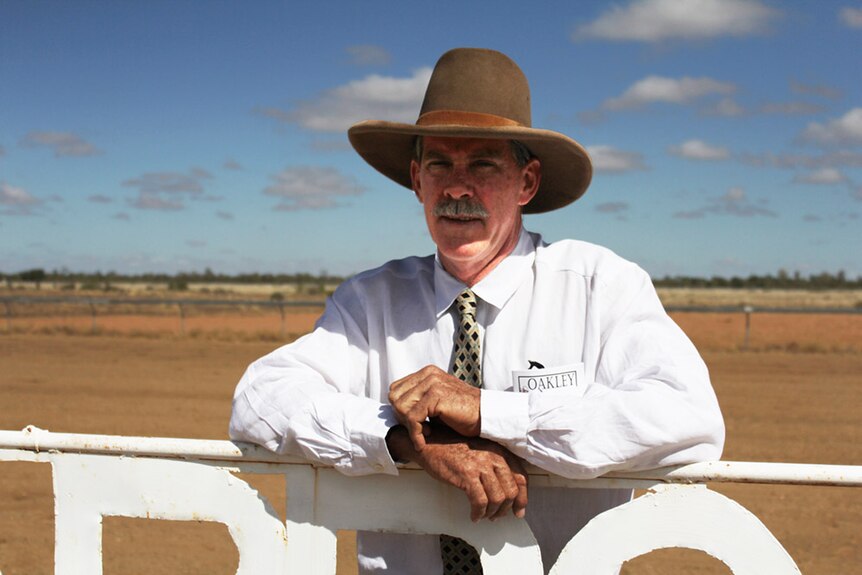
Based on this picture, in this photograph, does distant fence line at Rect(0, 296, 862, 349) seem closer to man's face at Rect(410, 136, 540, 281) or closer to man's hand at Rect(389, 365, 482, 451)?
man's face at Rect(410, 136, 540, 281)

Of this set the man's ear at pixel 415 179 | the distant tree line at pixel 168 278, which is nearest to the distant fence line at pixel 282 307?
the man's ear at pixel 415 179

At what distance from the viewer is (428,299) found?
2650 millimetres

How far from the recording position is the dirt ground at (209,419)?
568 centimetres

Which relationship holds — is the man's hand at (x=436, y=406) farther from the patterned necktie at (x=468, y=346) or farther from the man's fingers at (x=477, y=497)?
the patterned necktie at (x=468, y=346)

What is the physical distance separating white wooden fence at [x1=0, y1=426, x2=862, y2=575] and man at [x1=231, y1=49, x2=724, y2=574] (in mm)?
62

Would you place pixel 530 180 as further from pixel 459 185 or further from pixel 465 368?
pixel 465 368

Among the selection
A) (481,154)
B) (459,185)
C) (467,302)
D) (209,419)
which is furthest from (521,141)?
(209,419)

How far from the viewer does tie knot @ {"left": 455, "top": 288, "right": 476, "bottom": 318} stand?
2520 mm

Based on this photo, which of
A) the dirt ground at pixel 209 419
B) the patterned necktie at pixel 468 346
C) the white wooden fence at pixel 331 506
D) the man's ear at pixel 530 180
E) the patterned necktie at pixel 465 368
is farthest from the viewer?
the dirt ground at pixel 209 419

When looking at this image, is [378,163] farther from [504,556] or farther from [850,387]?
[850,387]

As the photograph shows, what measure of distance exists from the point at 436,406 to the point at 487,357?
2.03 ft

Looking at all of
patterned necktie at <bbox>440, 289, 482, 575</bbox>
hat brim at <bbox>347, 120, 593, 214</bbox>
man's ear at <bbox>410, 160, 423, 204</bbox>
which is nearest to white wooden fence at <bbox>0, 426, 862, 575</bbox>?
patterned necktie at <bbox>440, 289, 482, 575</bbox>

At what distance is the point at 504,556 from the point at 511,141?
129cm

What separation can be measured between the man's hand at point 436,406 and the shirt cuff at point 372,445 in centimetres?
5
